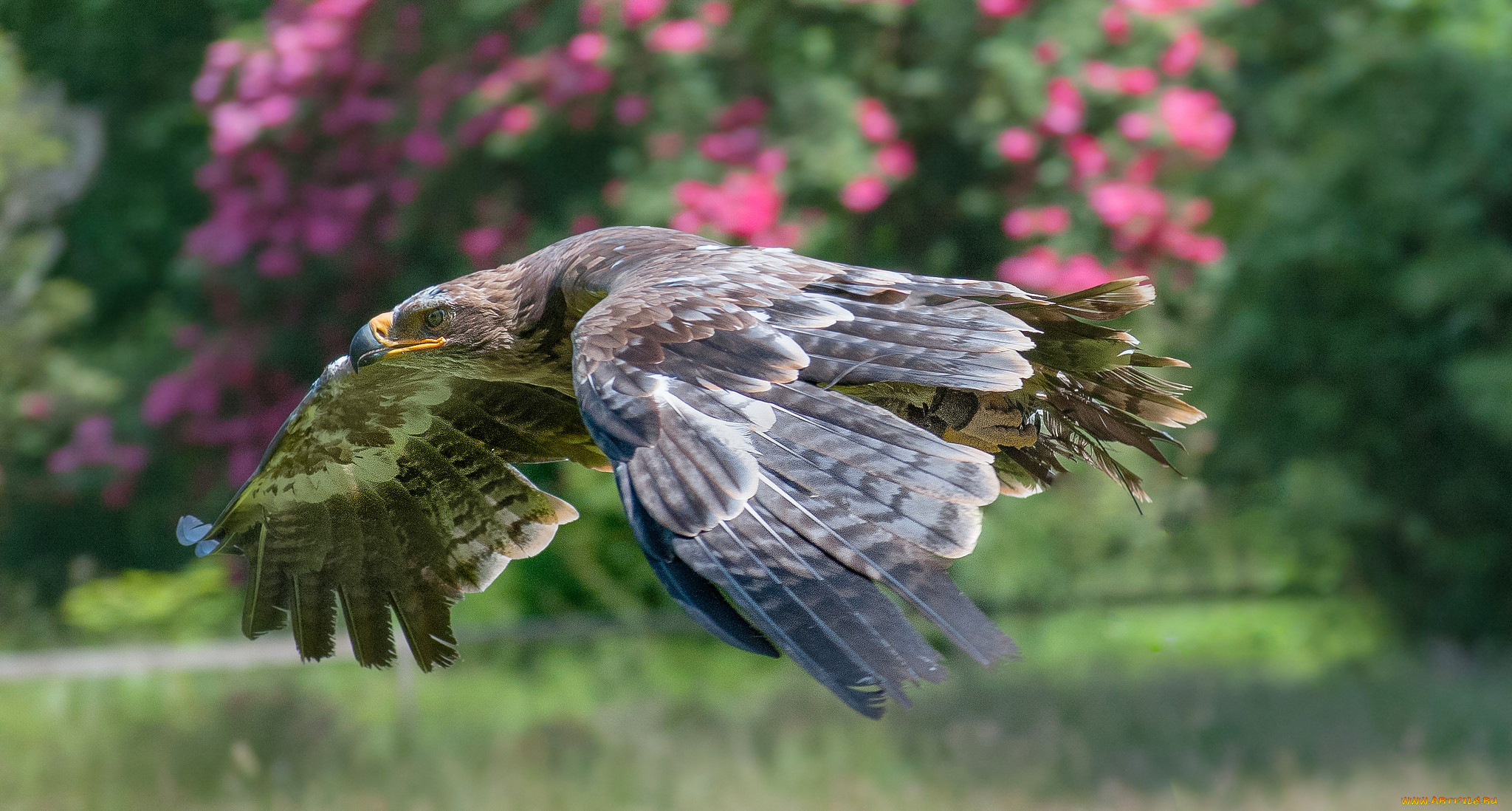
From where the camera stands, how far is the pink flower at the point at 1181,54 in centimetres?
640

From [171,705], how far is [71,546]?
379cm

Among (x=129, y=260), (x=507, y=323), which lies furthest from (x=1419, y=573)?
(x=129, y=260)

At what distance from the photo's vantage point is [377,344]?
3.35 meters

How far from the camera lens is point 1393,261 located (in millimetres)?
6910

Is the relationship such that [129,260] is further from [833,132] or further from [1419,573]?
[1419,573]

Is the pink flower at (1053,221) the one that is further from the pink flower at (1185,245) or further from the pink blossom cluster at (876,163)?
the pink blossom cluster at (876,163)

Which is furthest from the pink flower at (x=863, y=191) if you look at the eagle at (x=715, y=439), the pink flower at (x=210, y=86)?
the pink flower at (x=210, y=86)

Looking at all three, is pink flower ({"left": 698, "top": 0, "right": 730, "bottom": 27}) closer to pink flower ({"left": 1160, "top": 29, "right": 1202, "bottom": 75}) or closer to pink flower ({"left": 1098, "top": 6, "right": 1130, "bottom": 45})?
pink flower ({"left": 1098, "top": 6, "right": 1130, "bottom": 45})

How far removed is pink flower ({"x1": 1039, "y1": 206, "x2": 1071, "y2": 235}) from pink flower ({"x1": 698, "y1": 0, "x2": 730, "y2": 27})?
160 cm

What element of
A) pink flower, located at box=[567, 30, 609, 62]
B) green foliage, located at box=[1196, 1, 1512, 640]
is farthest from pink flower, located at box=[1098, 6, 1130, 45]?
pink flower, located at box=[567, 30, 609, 62]

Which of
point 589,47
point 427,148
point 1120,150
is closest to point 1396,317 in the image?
point 1120,150

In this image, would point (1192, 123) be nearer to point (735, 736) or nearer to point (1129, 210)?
point (1129, 210)

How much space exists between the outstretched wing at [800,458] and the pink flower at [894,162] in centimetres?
351

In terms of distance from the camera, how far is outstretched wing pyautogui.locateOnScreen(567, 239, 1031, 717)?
212cm
